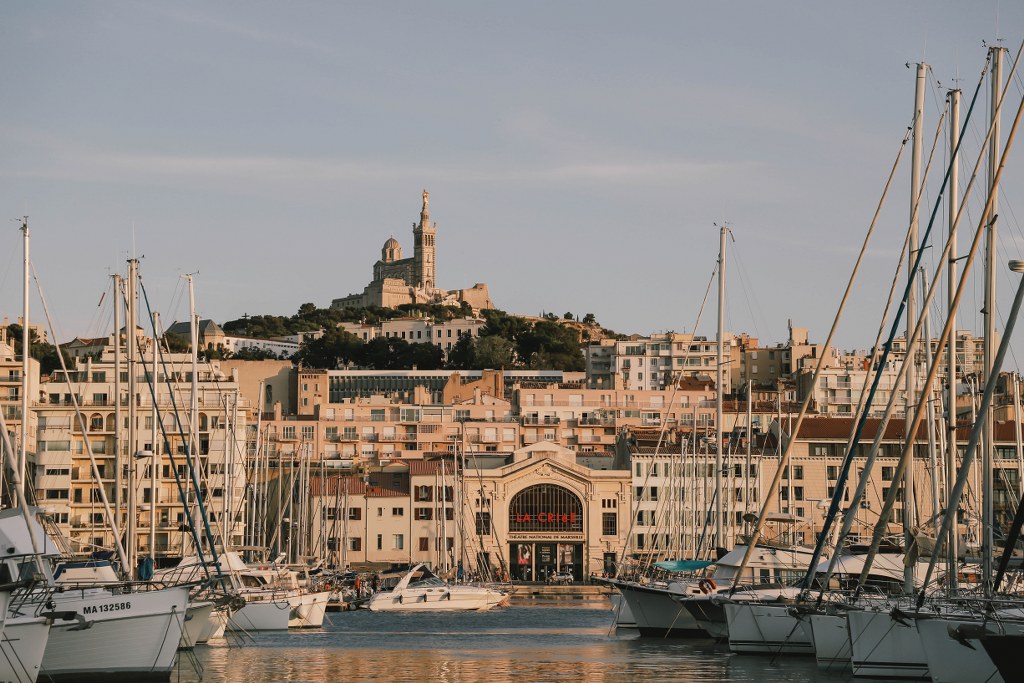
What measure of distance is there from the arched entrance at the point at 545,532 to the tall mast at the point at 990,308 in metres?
81.4

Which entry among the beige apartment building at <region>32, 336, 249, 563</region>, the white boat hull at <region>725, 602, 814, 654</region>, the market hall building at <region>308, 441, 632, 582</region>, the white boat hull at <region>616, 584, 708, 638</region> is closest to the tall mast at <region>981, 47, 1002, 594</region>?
the white boat hull at <region>725, 602, 814, 654</region>

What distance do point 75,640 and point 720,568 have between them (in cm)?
2398

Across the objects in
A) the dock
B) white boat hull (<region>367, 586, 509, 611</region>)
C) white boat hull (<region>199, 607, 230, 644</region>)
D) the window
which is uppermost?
white boat hull (<region>199, 607, 230, 644</region>)

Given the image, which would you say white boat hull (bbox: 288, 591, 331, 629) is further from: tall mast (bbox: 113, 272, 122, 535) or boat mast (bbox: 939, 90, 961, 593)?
boat mast (bbox: 939, 90, 961, 593)

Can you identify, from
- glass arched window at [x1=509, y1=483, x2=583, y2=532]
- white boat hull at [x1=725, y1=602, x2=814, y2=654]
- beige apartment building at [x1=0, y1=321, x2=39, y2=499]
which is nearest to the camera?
white boat hull at [x1=725, y1=602, x2=814, y2=654]

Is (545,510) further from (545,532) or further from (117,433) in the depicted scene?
(117,433)

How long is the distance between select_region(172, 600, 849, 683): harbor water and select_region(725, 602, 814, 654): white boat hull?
0.50m

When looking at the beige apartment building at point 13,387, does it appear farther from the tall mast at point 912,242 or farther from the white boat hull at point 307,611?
the tall mast at point 912,242

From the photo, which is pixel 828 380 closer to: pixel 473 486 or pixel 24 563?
pixel 473 486

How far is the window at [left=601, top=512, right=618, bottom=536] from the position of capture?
117375 millimetres

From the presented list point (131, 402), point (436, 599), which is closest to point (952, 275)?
point (131, 402)

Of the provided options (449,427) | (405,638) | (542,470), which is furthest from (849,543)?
(449,427)

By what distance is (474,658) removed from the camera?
48656 mm

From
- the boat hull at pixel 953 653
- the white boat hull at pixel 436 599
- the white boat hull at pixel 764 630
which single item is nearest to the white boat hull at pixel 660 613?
the white boat hull at pixel 764 630
